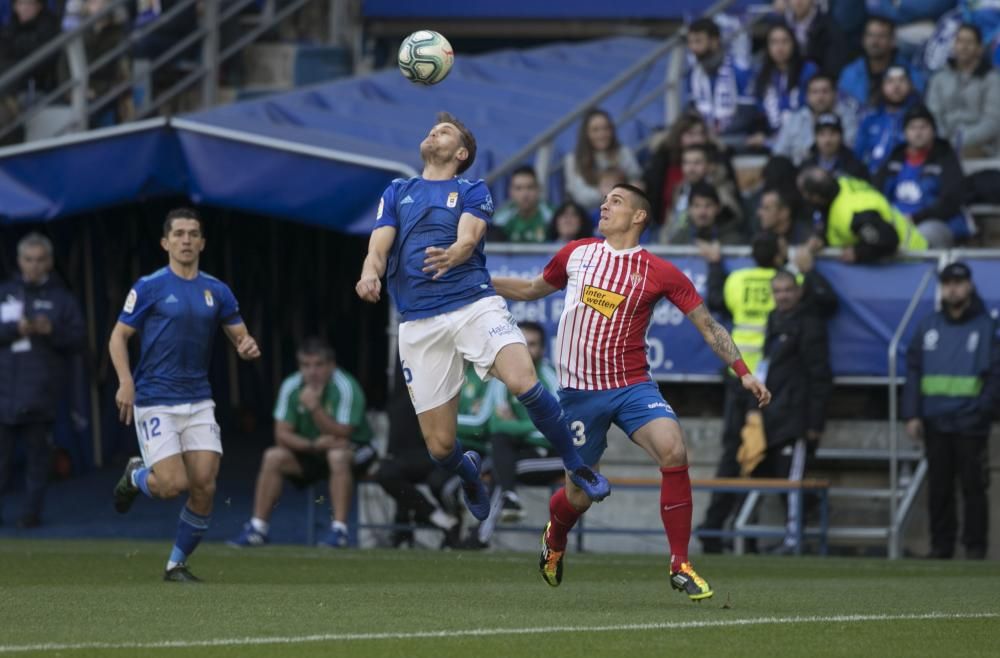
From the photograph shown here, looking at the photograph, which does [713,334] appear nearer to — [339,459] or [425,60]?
[425,60]

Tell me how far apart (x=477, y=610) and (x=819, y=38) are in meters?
10.4

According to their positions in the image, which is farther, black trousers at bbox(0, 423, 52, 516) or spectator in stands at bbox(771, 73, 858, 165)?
spectator in stands at bbox(771, 73, 858, 165)

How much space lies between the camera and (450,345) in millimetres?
10148

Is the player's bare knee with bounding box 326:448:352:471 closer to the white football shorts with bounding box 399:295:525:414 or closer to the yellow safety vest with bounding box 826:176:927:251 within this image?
the yellow safety vest with bounding box 826:176:927:251

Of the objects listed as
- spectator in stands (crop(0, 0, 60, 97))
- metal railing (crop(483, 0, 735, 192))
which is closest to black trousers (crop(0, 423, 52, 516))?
spectator in stands (crop(0, 0, 60, 97))

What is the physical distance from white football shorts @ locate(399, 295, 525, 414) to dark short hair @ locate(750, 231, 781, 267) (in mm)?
5159

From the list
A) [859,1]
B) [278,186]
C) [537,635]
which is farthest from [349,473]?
[537,635]

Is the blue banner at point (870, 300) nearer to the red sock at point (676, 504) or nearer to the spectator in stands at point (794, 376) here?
the spectator in stands at point (794, 376)

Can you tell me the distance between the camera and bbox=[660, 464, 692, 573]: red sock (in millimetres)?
9570

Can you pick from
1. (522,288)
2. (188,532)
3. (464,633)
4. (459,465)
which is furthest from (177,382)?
(464,633)

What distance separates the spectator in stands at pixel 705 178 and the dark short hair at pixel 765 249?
89 cm

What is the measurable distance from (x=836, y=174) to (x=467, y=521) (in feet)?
13.5

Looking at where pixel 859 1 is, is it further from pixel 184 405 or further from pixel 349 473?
pixel 184 405

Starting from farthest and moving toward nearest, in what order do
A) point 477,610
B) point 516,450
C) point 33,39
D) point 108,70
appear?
point 108,70
point 33,39
point 516,450
point 477,610
